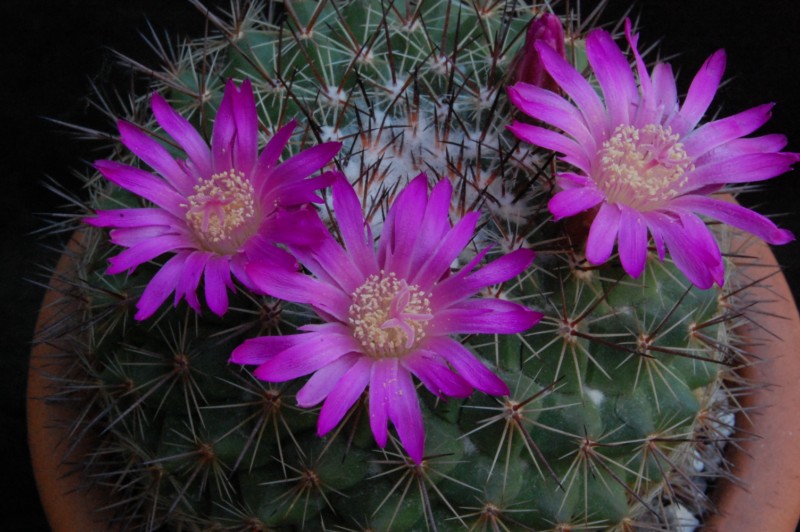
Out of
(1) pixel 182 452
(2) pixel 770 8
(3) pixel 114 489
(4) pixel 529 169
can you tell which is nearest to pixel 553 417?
(4) pixel 529 169

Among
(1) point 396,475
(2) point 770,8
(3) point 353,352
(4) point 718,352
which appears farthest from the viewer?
(2) point 770,8

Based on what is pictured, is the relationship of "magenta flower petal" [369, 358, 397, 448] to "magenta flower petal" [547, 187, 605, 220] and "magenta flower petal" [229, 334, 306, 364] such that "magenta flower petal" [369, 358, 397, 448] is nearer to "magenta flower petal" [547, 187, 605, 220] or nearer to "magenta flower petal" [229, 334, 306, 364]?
"magenta flower petal" [229, 334, 306, 364]

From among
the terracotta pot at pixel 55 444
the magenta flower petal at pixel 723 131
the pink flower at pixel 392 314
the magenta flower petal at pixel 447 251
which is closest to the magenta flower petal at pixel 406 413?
the pink flower at pixel 392 314

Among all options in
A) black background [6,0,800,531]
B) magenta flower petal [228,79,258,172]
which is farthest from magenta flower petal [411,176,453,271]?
black background [6,0,800,531]

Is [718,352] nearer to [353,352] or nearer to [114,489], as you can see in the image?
[353,352]

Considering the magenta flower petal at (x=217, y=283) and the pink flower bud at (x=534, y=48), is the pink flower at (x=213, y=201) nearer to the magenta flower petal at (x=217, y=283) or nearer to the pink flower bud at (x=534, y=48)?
the magenta flower petal at (x=217, y=283)

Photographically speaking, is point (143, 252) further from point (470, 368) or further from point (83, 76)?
point (83, 76)
